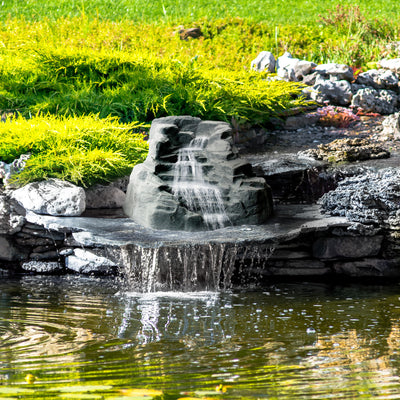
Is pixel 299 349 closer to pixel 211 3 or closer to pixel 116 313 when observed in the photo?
pixel 116 313

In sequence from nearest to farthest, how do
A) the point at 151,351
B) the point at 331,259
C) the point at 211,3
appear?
the point at 151,351 → the point at 331,259 → the point at 211,3

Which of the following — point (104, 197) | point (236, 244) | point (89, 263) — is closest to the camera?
point (236, 244)

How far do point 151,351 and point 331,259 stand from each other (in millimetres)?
2893

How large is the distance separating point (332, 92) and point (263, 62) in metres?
1.36

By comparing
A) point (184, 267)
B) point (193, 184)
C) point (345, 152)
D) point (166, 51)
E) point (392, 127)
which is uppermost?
point (166, 51)

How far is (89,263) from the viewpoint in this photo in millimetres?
6148

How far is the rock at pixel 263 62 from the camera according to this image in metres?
10.7

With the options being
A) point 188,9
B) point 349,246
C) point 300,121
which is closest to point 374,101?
point 300,121

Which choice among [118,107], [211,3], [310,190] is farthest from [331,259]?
[211,3]

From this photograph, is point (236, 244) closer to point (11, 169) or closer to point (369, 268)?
point (369, 268)

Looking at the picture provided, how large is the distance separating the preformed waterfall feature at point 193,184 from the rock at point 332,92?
4159 millimetres

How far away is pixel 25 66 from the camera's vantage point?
29.8ft

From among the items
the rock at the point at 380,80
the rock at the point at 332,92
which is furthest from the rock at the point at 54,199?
the rock at the point at 380,80

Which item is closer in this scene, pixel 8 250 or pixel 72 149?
pixel 8 250
